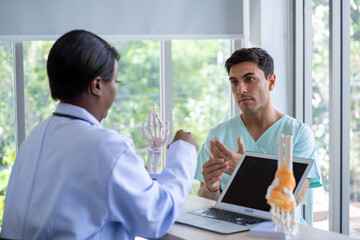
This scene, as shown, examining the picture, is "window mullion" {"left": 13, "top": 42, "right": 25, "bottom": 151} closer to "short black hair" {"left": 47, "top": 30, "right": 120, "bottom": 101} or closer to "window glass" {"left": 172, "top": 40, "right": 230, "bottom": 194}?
"window glass" {"left": 172, "top": 40, "right": 230, "bottom": 194}

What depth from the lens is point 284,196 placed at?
4.33 feet

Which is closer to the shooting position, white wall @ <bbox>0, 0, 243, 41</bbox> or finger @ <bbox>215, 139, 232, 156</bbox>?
finger @ <bbox>215, 139, 232, 156</bbox>

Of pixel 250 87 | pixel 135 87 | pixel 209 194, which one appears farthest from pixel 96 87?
pixel 135 87

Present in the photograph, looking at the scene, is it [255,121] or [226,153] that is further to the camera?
[255,121]

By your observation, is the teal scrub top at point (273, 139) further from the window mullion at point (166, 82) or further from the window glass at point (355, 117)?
the window mullion at point (166, 82)

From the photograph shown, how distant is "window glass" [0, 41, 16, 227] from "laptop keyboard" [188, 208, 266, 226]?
6.13 ft

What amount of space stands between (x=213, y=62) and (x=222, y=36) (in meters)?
0.23

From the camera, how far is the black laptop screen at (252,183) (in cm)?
162

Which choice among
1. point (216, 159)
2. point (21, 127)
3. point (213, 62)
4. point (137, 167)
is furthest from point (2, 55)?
point (137, 167)

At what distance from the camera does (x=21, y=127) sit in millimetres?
3207

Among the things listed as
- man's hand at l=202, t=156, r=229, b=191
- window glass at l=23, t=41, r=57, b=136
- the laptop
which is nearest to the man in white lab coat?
the laptop

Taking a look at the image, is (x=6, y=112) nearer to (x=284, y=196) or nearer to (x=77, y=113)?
(x=77, y=113)

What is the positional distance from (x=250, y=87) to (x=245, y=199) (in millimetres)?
821

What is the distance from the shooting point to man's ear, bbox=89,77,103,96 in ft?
4.45
